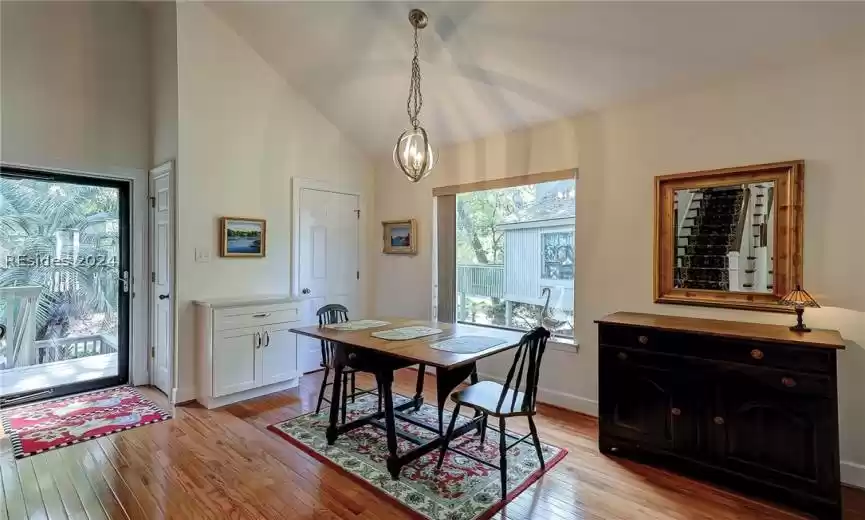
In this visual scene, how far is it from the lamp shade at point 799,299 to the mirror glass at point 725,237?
294mm

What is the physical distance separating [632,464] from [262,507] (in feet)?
6.95

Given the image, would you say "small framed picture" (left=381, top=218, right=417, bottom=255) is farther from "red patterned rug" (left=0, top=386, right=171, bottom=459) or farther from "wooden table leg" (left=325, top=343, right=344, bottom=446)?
"red patterned rug" (left=0, top=386, right=171, bottom=459)

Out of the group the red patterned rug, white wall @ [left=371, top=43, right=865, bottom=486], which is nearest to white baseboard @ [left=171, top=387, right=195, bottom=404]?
the red patterned rug

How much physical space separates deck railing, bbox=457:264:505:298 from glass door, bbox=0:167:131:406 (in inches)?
125

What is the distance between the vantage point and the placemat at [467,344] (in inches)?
97.7

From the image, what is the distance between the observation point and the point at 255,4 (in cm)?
356

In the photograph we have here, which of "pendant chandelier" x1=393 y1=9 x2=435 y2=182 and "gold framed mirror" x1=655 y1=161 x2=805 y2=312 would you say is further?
"pendant chandelier" x1=393 y1=9 x2=435 y2=182

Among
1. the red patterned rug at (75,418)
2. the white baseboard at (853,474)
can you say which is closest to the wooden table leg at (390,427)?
the red patterned rug at (75,418)

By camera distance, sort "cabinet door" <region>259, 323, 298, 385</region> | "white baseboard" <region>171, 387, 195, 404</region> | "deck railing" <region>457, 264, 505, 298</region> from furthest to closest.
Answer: "deck railing" <region>457, 264, 505, 298</region>
"cabinet door" <region>259, 323, 298, 385</region>
"white baseboard" <region>171, 387, 195, 404</region>

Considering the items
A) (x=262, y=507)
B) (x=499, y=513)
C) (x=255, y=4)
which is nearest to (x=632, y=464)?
(x=499, y=513)

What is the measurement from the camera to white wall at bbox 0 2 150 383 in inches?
139

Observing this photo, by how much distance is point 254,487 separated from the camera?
2.43 m

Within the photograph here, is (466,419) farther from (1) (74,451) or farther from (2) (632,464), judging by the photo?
Answer: (1) (74,451)

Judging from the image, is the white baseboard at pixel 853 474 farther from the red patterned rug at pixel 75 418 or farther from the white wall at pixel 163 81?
the white wall at pixel 163 81
